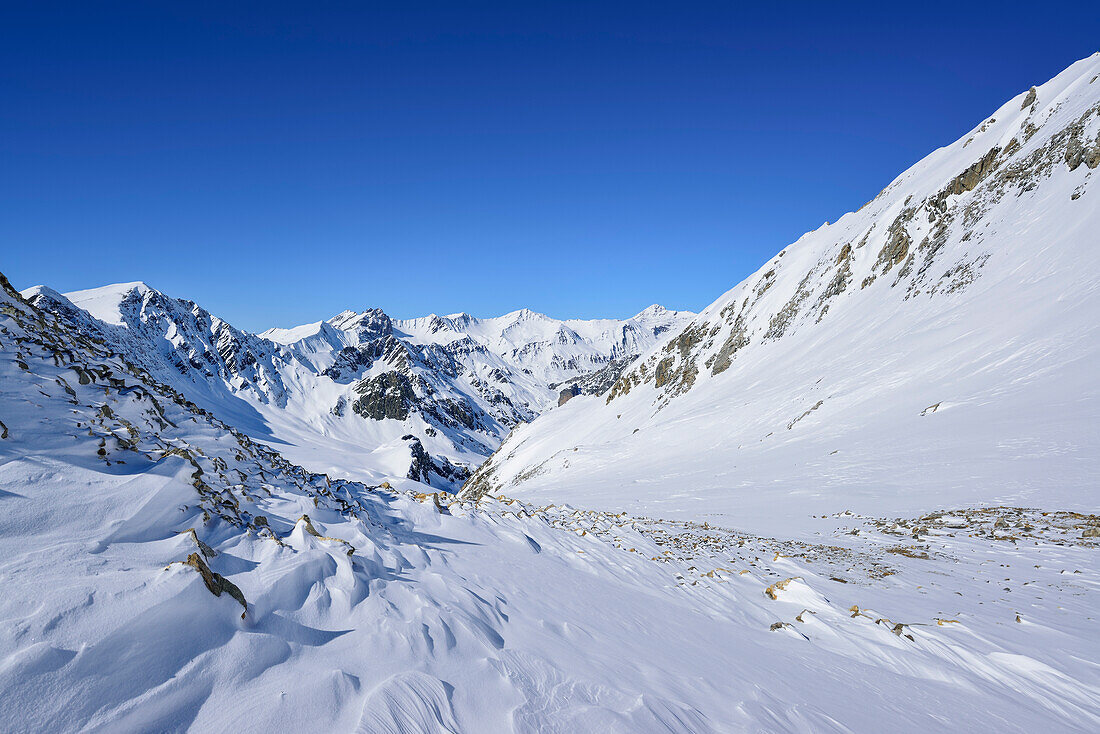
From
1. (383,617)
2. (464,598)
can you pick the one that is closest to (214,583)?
(383,617)

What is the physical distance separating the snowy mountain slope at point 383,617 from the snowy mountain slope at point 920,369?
8637mm

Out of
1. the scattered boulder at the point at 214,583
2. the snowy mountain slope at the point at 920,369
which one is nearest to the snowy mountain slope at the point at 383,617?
the scattered boulder at the point at 214,583

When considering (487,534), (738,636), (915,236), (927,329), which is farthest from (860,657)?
(915,236)

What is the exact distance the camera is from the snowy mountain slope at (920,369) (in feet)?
56.7

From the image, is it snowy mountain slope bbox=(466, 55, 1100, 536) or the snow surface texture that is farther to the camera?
snowy mountain slope bbox=(466, 55, 1100, 536)

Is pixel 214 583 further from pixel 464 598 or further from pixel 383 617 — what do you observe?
pixel 464 598

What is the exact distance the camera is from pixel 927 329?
32.2m

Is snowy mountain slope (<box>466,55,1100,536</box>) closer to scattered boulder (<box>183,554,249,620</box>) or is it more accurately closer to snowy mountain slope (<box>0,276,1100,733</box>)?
snowy mountain slope (<box>0,276,1100,733</box>)

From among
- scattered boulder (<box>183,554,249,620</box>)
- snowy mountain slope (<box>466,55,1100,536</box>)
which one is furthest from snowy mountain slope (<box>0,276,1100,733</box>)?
snowy mountain slope (<box>466,55,1100,536</box>)

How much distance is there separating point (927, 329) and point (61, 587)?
41.6 meters

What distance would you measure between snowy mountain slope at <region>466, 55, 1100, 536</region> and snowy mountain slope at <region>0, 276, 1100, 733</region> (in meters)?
8.64

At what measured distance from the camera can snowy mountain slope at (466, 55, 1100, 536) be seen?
17281 mm

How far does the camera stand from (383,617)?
13.4ft

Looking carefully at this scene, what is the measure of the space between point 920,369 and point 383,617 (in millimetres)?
33590
